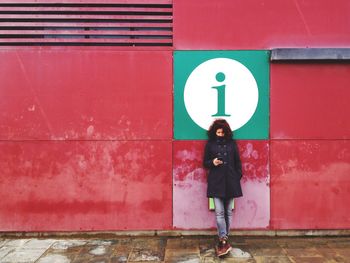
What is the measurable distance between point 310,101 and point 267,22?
137cm

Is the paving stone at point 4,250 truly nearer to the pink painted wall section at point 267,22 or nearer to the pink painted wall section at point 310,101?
the pink painted wall section at point 267,22

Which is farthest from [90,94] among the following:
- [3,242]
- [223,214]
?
[223,214]

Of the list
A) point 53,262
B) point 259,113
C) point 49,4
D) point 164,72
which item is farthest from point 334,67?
point 53,262

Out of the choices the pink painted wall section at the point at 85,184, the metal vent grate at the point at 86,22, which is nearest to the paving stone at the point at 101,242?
the pink painted wall section at the point at 85,184

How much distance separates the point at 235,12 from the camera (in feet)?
19.7

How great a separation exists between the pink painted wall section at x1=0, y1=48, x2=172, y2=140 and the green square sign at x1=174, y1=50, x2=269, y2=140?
0.84 feet

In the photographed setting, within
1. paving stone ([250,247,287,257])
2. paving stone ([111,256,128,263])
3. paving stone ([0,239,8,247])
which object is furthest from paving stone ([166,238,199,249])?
paving stone ([0,239,8,247])

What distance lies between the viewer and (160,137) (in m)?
5.98

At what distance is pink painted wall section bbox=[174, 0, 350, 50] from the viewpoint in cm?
598

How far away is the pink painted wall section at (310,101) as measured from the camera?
19.6 feet

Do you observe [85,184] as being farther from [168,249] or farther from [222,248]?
[222,248]

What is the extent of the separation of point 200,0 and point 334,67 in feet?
7.48

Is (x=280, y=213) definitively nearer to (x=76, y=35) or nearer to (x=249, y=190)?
(x=249, y=190)

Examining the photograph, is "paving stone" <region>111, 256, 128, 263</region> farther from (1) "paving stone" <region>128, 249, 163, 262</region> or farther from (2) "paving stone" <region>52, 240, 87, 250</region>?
(2) "paving stone" <region>52, 240, 87, 250</region>
